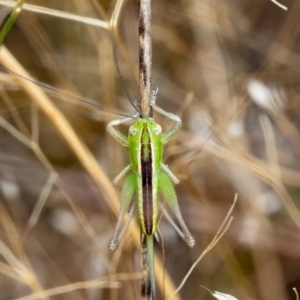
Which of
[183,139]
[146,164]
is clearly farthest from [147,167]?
[183,139]

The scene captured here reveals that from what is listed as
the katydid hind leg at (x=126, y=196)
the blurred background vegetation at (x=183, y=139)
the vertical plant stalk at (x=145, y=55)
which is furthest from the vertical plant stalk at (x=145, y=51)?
the blurred background vegetation at (x=183, y=139)

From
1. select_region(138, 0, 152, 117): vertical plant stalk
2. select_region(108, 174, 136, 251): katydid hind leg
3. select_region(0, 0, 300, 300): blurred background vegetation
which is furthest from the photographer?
select_region(0, 0, 300, 300): blurred background vegetation

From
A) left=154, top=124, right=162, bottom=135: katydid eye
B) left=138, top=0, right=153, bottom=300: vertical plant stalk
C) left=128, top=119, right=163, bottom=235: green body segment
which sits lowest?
left=128, top=119, right=163, bottom=235: green body segment

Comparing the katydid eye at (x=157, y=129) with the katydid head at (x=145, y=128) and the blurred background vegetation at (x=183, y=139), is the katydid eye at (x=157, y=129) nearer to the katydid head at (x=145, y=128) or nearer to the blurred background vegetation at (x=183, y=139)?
the katydid head at (x=145, y=128)

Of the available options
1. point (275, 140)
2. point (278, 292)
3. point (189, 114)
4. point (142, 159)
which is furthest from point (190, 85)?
point (142, 159)

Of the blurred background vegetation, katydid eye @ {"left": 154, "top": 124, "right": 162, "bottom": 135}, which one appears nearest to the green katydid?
katydid eye @ {"left": 154, "top": 124, "right": 162, "bottom": 135}

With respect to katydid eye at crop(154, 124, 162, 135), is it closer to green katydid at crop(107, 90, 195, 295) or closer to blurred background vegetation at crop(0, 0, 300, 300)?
green katydid at crop(107, 90, 195, 295)

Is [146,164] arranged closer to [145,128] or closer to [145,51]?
[145,128]
